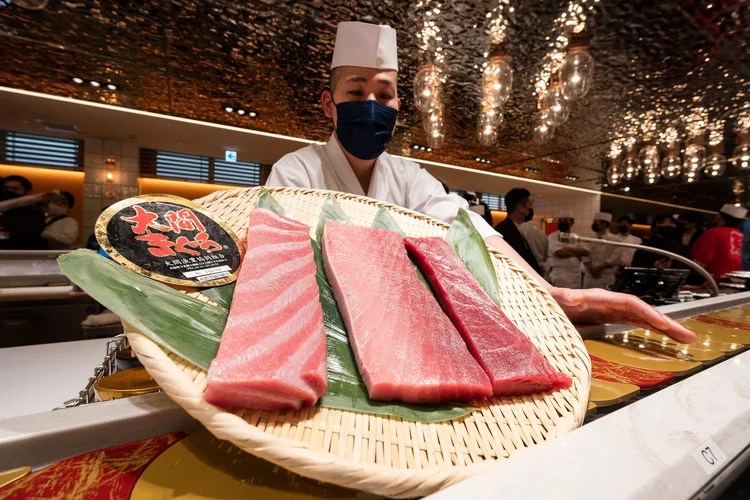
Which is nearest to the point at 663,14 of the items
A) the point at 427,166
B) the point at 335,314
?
the point at 335,314

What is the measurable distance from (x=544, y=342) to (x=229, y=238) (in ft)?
2.28

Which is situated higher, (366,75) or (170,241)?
(366,75)

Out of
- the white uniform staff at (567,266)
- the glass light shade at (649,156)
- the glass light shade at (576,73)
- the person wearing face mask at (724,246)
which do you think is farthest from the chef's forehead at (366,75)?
the person wearing face mask at (724,246)

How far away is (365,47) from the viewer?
5.24 ft

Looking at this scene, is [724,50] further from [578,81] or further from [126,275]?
[126,275]

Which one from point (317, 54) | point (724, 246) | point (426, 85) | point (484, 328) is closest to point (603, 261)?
point (724, 246)

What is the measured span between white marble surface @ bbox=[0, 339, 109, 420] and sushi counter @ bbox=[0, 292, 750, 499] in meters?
0.27

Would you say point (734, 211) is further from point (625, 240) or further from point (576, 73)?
point (576, 73)

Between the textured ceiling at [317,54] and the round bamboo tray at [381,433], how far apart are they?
117 inches

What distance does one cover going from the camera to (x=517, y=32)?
121 inches

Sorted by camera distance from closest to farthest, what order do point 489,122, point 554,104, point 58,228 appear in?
point 554,104, point 489,122, point 58,228

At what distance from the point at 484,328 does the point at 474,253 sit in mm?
307

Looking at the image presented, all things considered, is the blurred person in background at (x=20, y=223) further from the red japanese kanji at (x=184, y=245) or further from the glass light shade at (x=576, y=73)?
the glass light shade at (x=576, y=73)

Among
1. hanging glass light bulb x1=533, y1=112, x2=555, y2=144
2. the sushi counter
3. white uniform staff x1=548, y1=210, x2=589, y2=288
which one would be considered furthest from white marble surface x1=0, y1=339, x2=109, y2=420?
white uniform staff x1=548, y1=210, x2=589, y2=288
